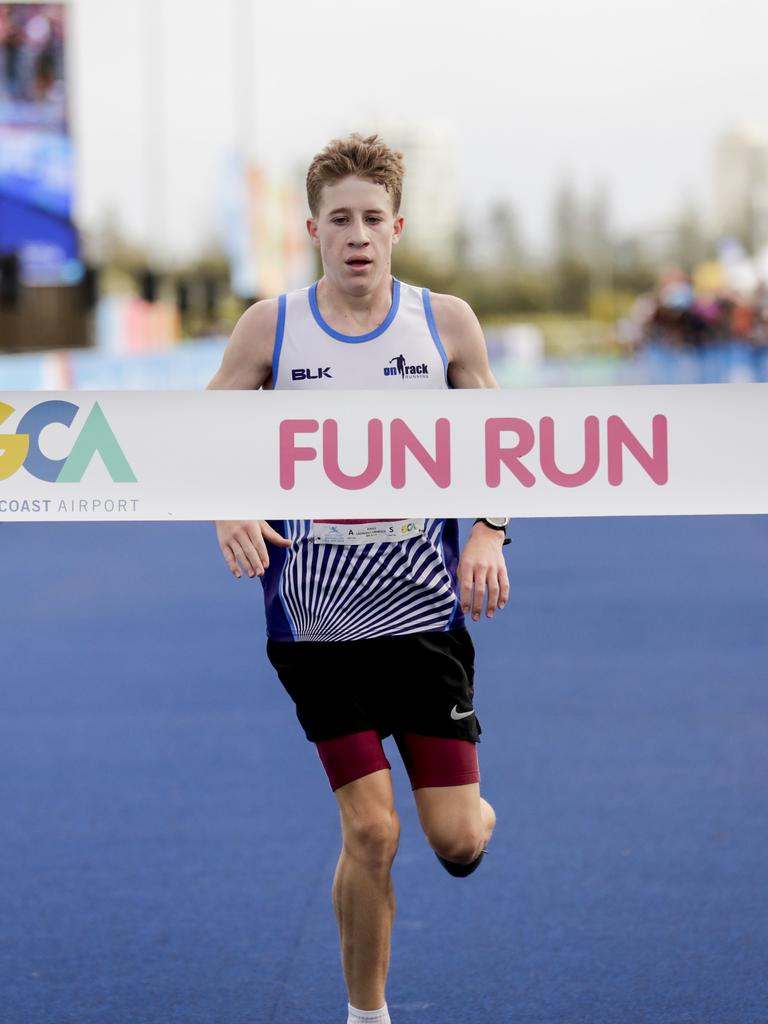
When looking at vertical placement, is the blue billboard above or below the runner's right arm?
below

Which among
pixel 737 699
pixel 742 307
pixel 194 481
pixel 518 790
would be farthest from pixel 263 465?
pixel 742 307

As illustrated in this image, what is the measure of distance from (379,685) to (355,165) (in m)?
1.15

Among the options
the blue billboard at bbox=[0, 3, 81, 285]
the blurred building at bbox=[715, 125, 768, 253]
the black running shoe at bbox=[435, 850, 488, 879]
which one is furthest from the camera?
the blurred building at bbox=[715, 125, 768, 253]

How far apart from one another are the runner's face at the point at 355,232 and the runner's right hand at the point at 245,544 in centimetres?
56

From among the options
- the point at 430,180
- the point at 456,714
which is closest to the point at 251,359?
the point at 456,714

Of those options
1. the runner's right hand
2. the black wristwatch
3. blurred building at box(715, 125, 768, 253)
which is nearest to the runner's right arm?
the runner's right hand

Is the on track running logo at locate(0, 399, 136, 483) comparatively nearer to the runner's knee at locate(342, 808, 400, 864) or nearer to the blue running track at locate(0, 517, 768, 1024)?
the runner's knee at locate(342, 808, 400, 864)

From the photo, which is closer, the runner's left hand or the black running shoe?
the runner's left hand

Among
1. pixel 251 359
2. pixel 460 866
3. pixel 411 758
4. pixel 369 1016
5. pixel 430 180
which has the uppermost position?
pixel 251 359

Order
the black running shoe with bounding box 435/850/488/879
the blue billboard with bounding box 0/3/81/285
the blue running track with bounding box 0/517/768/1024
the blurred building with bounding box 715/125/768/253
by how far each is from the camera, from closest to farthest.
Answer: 1. the black running shoe with bounding box 435/850/488/879
2. the blue running track with bounding box 0/517/768/1024
3. the blue billboard with bounding box 0/3/81/285
4. the blurred building with bounding box 715/125/768/253

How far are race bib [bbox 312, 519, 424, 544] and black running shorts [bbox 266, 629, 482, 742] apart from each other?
22cm

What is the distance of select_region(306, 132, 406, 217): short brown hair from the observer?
12.4 feet

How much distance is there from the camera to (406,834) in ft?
19.6

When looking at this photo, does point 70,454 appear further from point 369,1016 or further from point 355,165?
point 369,1016
